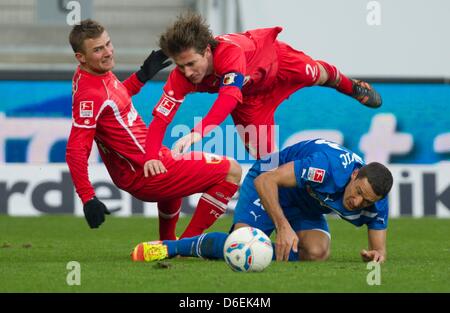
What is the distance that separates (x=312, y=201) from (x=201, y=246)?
98 centimetres

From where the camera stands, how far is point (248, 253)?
6.72m

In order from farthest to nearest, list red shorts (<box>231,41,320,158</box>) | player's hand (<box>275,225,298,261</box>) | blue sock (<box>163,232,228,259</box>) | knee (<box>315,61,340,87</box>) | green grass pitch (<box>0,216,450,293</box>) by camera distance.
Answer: knee (<box>315,61,340,87</box>), red shorts (<box>231,41,320,158</box>), blue sock (<box>163,232,228,259</box>), player's hand (<box>275,225,298,261</box>), green grass pitch (<box>0,216,450,293</box>)

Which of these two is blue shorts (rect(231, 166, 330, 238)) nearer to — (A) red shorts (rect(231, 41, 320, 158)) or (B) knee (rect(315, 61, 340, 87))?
(A) red shorts (rect(231, 41, 320, 158))

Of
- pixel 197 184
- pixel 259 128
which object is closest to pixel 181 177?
pixel 197 184

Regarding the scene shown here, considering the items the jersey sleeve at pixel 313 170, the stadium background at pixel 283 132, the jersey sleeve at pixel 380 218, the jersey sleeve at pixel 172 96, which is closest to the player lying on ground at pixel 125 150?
the jersey sleeve at pixel 172 96

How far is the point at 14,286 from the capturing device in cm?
609

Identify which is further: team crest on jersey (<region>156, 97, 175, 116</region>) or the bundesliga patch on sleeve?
team crest on jersey (<region>156, 97, 175, 116</region>)

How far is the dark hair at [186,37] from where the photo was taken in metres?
7.64

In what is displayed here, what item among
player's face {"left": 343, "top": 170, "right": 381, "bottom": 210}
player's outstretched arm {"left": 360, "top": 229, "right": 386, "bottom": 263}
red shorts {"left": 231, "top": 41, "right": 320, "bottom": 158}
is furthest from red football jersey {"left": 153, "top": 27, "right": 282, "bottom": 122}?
player's outstretched arm {"left": 360, "top": 229, "right": 386, "bottom": 263}

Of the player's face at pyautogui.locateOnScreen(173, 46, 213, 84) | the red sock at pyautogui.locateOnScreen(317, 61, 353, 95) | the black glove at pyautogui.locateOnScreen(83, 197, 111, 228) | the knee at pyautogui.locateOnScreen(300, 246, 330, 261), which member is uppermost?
the player's face at pyautogui.locateOnScreen(173, 46, 213, 84)

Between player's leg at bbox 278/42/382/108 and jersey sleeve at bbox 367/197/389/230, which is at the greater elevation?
player's leg at bbox 278/42/382/108

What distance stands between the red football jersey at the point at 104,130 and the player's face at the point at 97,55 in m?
0.06

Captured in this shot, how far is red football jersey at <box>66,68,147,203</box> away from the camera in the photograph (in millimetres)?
7832

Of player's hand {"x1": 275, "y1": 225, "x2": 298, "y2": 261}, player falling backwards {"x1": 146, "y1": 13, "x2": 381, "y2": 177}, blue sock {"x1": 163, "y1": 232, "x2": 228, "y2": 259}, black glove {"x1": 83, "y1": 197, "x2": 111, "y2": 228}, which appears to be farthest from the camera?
player falling backwards {"x1": 146, "y1": 13, "x2": 381, "y2": 177}
